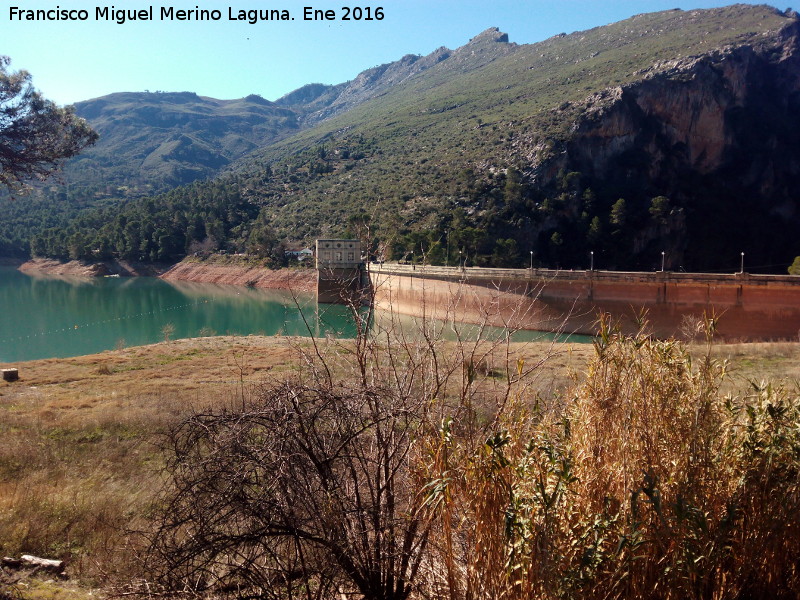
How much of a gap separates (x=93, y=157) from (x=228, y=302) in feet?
443

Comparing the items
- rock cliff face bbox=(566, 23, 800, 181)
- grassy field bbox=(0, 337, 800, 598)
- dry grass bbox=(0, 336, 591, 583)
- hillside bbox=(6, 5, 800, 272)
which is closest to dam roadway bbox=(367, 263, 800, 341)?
grassy field bbox=(0, 337, 800, 598)

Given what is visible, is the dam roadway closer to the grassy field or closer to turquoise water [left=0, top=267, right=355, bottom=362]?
the grassy field

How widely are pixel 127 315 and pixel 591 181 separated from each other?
47050 mm

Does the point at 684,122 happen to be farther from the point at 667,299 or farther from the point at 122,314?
the point at 122,314

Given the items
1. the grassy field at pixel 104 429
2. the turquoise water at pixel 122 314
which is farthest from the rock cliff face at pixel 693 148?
the grassy field at pixel 104 429

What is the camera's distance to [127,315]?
44.6m

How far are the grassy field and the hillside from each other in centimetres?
2636

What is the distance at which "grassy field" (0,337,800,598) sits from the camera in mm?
5238

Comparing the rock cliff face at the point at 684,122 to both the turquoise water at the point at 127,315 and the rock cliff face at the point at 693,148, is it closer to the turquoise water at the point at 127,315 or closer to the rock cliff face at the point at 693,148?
the rock cliff face at the point at 693,148

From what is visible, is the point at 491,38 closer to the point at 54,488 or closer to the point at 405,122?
the point at 405,122

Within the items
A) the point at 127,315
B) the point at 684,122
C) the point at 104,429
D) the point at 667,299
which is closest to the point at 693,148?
the point at 684,122

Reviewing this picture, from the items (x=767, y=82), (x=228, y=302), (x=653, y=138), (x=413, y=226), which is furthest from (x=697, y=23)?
(x=228, y=302)

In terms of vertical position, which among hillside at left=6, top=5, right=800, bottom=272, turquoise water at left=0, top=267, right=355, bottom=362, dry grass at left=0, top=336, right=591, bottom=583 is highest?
hillside at left=6, top=5, right=800, bottom=272

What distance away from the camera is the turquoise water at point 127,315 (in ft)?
106
